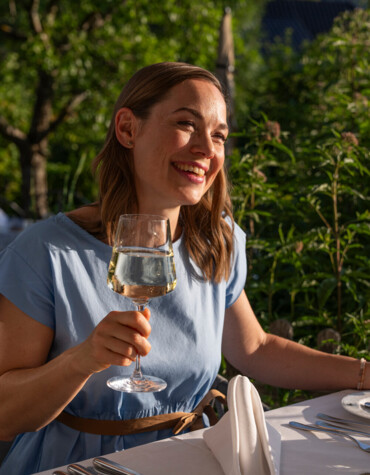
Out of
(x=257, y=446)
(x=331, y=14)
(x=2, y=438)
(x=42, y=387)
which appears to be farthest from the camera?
(x=331, y=14)

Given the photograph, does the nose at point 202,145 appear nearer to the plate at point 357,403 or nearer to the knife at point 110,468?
the plate at point 357,403

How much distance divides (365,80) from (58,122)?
6.61 m

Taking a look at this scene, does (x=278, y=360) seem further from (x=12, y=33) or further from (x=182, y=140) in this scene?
(x=12, y=33)

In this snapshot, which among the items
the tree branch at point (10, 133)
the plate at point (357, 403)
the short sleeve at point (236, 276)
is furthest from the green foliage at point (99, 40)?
the plate at point (357, 403)

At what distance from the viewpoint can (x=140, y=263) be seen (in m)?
1.12

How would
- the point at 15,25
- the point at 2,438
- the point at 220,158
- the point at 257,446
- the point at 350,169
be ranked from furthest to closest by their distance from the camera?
the point at 15,25, the point at 350,169, the point at 220,158, the point at 2,438, the point at 257,446

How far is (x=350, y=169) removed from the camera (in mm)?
2498

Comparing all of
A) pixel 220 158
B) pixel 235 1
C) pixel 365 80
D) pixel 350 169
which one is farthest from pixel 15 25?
pixel 220 158

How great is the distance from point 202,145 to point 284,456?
2.53ft

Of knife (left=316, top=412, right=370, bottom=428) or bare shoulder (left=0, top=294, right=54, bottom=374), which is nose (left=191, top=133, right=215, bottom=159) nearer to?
bare shoulder (left=0, top=294, right=54, bottom=374)

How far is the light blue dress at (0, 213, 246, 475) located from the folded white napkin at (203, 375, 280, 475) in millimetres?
397

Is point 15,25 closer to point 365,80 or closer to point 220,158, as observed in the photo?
point 365,80

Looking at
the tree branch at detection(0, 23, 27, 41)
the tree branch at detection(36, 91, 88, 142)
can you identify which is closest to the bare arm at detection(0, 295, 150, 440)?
the tree branch at detection(0, 23, 27, 41)

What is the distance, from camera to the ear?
5.36 feet
